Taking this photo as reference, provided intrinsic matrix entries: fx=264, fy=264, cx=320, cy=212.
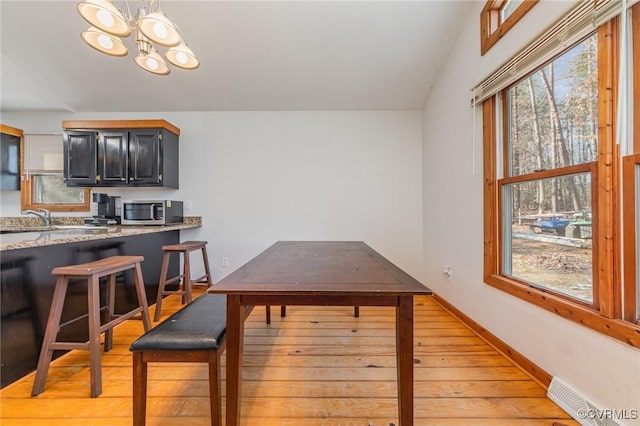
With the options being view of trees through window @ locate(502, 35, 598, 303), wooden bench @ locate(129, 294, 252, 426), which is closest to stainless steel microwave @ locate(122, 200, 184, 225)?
wooden bench @ locate(129, 294, 252, 426)

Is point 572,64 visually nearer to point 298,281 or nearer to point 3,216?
point 298,281

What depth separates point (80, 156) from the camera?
10.4 ft

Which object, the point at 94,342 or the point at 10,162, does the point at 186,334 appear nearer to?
the point at 94,342

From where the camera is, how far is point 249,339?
2139mm

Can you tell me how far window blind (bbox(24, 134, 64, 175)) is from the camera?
11.4ft

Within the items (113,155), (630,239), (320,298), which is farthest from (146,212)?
(630,239)

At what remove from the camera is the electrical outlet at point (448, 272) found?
273 centimetres

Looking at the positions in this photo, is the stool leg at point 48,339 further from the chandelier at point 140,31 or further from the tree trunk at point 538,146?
the tree trunk at point 538,146

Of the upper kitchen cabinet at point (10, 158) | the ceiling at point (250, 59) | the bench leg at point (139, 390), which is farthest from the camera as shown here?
the upper kitchen cabinet at point (10, 158)

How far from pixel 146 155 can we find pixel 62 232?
1.30 meters

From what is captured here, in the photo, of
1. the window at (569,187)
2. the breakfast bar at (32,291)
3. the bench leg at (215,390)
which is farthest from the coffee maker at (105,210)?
the window at (569,187)

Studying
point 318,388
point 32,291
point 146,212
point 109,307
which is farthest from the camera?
point 146,212

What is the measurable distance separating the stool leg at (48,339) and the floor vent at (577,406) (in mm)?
2829

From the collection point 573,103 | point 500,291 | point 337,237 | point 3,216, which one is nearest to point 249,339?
point 337,237
